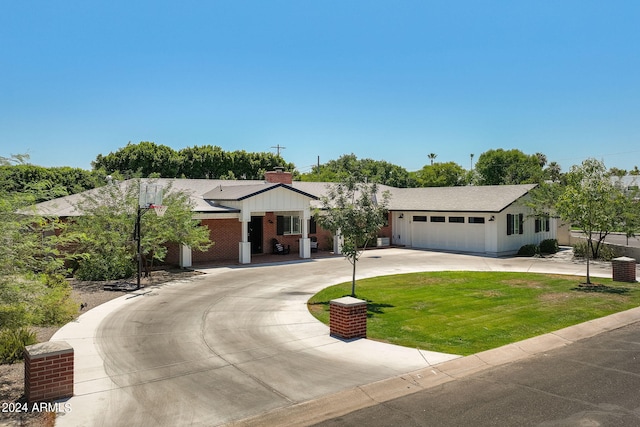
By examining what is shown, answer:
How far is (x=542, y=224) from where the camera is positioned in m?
32.2

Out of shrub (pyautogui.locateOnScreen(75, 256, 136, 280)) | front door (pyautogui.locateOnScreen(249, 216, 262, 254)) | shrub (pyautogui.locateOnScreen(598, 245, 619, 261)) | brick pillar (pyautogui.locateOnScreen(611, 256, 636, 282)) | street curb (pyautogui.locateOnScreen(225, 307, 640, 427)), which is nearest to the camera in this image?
street curb (pyautogui.locateOnScreen(225, 307, 640, 427))

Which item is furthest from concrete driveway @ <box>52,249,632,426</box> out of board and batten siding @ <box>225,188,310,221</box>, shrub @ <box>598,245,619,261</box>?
shrub @ <box>598,245,619,261</box>

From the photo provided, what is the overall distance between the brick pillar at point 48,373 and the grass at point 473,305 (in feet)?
21.5

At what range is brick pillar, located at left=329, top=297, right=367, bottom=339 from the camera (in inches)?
431

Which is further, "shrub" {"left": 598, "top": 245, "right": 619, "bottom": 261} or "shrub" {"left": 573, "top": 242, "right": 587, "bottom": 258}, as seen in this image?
"shrub" {"left": 573, "top": 242, "right": 587, "bottom": 258}

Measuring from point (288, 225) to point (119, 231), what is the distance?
472 inches

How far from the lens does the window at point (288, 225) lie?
2906 centimetres

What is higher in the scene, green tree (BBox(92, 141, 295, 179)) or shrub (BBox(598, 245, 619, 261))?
green tree (BBox(92, 141, 295, 179))

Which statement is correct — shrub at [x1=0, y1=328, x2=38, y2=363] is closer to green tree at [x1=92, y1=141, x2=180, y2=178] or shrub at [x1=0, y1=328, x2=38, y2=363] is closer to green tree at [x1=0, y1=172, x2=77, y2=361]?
green tree at [x1=0, y1=172, x2=77, y2=361]

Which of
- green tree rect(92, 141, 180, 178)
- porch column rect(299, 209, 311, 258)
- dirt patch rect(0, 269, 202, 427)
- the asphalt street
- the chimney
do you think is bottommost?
the asphalt street

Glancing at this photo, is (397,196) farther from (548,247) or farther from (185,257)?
(185,257)

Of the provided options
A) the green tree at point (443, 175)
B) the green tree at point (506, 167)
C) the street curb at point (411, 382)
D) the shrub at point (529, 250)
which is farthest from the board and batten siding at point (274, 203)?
the green tree at point (506, 167)

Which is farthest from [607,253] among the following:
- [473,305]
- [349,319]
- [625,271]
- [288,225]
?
[349,319]

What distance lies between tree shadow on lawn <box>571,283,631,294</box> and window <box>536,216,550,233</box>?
47.9 feet
